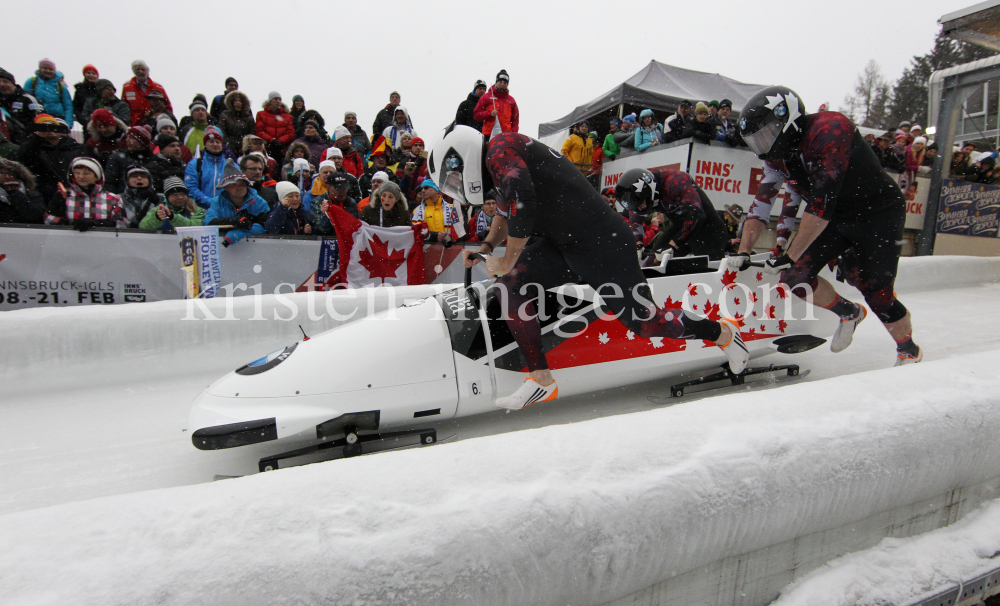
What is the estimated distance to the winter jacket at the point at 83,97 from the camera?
22.0 feet

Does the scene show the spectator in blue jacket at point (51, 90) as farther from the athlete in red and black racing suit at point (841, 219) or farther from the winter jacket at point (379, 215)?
the athlete in red and black racing suit at point (841, 219)

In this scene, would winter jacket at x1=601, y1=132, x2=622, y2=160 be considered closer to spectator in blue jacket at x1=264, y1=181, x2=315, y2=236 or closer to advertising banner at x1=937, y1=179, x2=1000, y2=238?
advertising banner at x1=937, y1=179, x2=1000, y2=238

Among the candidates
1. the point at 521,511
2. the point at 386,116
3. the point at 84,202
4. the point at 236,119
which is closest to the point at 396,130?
the point at 386,116

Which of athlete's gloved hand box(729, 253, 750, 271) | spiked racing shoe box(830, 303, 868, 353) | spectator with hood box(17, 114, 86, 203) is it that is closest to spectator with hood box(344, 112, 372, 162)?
spectator with hood box(17, 114, 86, 203)

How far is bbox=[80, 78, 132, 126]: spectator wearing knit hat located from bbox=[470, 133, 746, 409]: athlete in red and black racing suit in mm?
6427

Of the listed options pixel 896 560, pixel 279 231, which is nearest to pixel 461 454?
pixel 896 560

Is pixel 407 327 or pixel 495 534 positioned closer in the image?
pixel 495 534

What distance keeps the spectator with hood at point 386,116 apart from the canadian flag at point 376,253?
334 cm

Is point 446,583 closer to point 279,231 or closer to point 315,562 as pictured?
point 315,562

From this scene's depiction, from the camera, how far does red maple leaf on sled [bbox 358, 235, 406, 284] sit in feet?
18.6

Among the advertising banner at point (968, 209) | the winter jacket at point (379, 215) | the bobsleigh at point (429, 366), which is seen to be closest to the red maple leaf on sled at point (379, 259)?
the winter jacket at point (379, 215)

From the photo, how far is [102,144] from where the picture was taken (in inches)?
234

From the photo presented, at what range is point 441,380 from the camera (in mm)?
2408

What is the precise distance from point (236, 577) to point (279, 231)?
4.94 m
